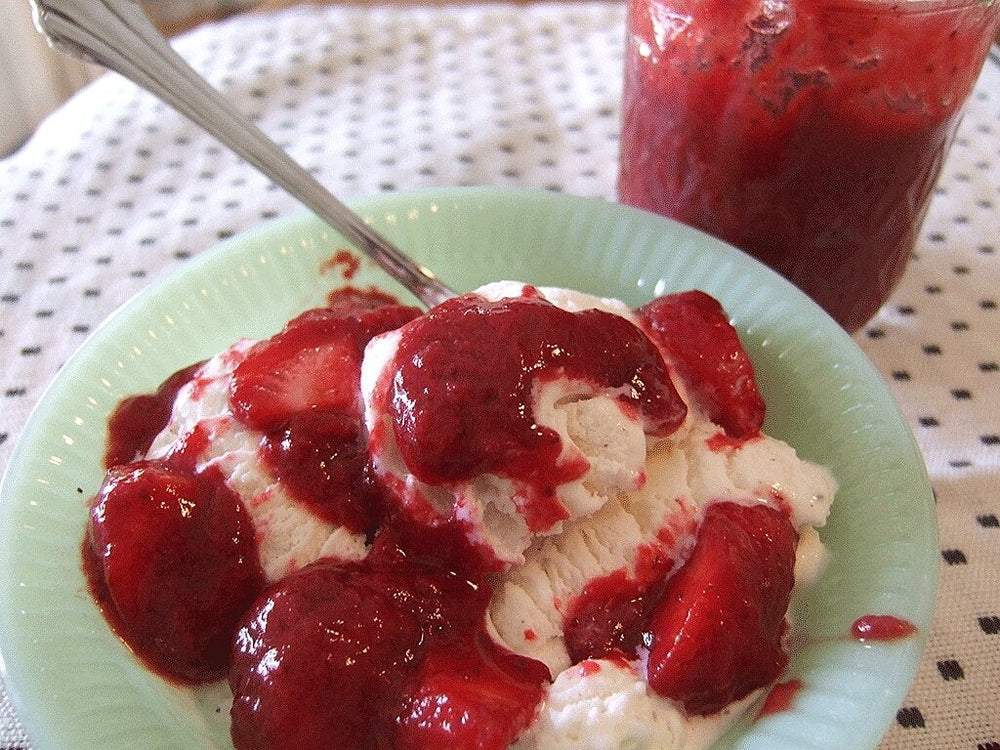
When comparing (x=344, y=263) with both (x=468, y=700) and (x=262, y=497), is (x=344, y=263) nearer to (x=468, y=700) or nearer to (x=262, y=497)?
(x=262, y=497)

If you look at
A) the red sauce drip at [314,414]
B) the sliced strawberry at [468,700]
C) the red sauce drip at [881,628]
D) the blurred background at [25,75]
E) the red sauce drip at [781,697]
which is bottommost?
the blurred background at [25,75]

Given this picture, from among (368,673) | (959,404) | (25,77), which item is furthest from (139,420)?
(25,77)

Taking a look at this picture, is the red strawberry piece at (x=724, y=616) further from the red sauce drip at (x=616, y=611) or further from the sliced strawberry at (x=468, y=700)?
the sliced strawberry at (x=468, y=700)

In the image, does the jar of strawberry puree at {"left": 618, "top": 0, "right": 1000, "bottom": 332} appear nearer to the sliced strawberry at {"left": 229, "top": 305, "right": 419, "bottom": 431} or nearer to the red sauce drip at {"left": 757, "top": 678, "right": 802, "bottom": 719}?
the sliced strawberry at {"left": 229, "top": 305, "right": 419, "bottom": 431}

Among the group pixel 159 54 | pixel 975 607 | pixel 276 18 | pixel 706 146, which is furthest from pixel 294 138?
pixel 975 607

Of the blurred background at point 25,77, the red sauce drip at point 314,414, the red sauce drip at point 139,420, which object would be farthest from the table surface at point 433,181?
the blurred background at point 25,77

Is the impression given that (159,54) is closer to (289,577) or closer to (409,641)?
(289,577)

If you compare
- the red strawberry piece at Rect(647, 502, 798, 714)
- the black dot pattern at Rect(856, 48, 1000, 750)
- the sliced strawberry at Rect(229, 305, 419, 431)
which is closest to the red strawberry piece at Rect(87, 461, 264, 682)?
the sliced strawberry at Rect(229, 305, 419, 431)
